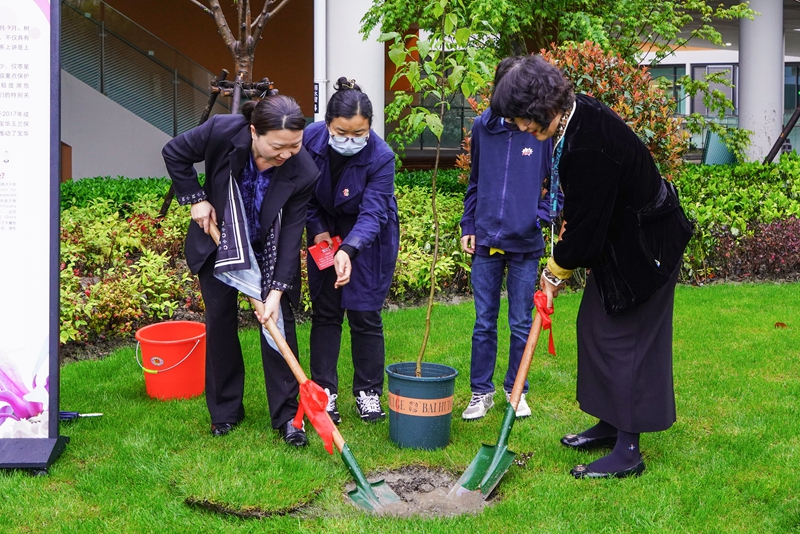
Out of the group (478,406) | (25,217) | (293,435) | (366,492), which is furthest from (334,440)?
(25,217)

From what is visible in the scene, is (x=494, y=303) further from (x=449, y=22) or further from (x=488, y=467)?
(x=449, y=22)

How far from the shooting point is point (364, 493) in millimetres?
3393

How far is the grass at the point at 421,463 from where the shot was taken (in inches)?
127

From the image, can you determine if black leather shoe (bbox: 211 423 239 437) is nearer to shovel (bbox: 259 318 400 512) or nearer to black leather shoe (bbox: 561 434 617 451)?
shovel (bbox: 259 318 400 512)

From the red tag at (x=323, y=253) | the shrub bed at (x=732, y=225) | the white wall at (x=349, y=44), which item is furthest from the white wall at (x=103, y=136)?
the red tag at (x=323, y=253)

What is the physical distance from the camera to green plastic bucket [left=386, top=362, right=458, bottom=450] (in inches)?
152

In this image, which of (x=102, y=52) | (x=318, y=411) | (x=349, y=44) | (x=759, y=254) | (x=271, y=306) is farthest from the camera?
(x=102, y=52)

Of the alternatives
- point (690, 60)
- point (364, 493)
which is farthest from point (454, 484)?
point (690, 60)

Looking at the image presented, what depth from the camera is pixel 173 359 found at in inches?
178

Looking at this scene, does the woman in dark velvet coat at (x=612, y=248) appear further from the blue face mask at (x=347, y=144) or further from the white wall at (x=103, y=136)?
the white wall at (x=103, y=136)

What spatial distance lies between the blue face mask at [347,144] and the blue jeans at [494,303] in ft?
3.09

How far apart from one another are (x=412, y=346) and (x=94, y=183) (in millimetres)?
5108

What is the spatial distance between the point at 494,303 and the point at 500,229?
0.42 m

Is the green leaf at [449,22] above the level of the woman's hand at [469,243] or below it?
Result: above
